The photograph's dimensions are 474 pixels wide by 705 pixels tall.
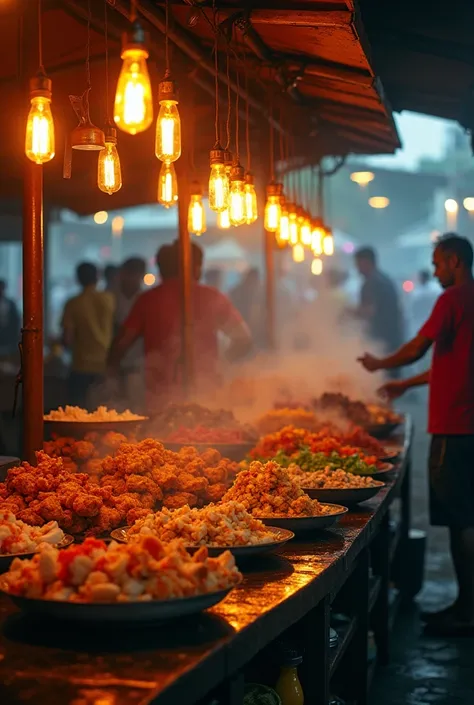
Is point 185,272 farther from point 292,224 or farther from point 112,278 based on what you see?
point 112,278

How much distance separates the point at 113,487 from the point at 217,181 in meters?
1.70

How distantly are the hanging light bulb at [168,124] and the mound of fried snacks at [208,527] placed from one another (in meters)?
1.39

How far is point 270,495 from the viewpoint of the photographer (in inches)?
158

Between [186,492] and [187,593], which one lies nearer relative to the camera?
[187,593]

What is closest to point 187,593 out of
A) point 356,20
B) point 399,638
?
point 356,20

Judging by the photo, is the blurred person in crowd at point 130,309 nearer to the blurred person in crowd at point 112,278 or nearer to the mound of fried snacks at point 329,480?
the blurred person in crowd at point 112,278

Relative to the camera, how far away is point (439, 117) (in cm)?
948

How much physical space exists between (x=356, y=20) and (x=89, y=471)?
2689 mm

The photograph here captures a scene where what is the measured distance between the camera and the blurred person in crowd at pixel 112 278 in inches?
523

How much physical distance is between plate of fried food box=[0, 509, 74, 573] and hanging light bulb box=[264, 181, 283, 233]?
138 inches

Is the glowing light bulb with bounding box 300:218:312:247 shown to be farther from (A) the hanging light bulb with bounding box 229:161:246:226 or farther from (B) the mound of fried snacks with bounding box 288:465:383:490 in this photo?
(B) the mound of fried snacks with bounding box 288:465:383:490

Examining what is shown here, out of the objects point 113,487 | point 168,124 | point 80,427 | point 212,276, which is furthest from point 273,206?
point 212,276

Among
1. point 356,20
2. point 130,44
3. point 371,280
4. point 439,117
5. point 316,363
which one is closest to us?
point 130,44

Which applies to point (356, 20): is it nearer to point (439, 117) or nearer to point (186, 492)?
point (186, 492)
